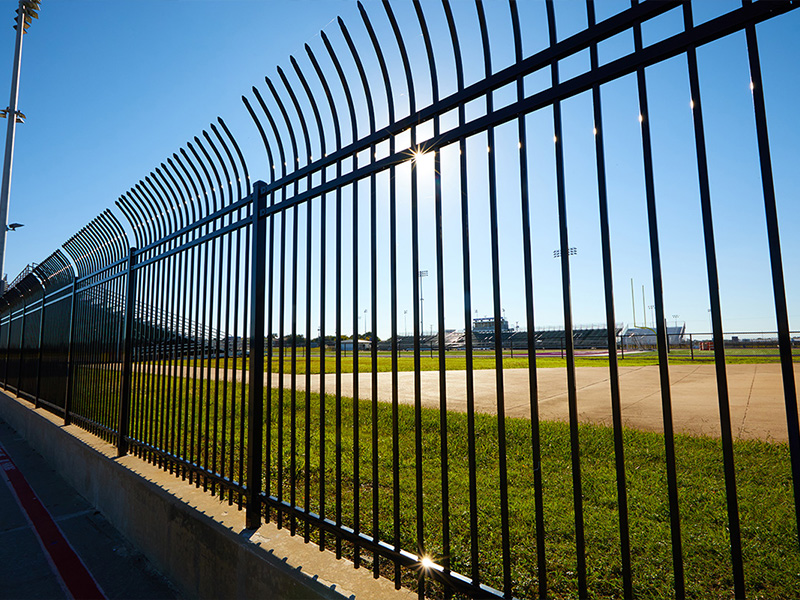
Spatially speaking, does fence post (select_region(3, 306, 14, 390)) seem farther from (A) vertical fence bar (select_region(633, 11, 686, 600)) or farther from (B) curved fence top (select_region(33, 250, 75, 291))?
(A) vertical fence bar (select_region(633, 11, 686, 600))

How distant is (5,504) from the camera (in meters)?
5.35

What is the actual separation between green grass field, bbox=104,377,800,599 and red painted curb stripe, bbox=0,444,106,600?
1098mm

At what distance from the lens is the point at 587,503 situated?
382 centimetres

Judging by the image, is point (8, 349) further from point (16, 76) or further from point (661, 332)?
point (661, 332)

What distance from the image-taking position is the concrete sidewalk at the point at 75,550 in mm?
3402

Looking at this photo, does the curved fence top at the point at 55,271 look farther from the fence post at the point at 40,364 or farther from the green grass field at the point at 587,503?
the green grass field at the point at 587,503

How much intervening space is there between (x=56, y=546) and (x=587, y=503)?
4766mm

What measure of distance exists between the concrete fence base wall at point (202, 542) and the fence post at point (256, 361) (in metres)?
0.22

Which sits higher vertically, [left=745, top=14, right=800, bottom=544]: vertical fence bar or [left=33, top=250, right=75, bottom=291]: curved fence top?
[left=33, top=250, right=75, bottom=291]: curved fence top

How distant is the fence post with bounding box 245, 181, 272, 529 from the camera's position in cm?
297

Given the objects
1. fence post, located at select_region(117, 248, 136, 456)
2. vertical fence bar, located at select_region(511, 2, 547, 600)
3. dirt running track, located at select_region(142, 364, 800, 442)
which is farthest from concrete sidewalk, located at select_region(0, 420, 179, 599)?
vertical fence bar, located at select_region(511, 2, 547, 600)

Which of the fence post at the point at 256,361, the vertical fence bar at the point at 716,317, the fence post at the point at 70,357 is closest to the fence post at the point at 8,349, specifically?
the fence post at the point at 70,357

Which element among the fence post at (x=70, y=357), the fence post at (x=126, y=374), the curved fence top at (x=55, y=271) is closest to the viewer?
the fence post at (x=126, y=374)

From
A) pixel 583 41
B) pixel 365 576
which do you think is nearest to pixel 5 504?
pixel 365 576
